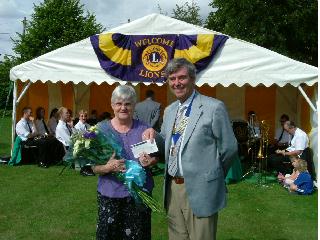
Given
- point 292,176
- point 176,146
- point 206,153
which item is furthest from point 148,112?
point 206,153

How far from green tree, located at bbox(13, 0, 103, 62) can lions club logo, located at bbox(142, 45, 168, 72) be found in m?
16.9

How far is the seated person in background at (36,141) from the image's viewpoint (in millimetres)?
9805

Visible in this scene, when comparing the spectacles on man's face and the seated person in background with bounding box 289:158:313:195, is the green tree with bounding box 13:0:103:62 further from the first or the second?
the spectacles on man's face

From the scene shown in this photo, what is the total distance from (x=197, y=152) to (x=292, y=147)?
5.89 meters

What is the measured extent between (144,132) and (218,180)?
0.59 meters

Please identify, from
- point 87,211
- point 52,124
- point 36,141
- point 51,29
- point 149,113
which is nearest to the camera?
point 87,211

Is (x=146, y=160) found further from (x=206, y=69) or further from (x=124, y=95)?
(x=206, y=69)

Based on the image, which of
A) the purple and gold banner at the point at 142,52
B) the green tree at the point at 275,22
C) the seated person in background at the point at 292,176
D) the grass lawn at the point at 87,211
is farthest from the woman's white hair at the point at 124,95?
the green tree at the point at 275,22

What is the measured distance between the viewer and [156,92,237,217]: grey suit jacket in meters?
2.94

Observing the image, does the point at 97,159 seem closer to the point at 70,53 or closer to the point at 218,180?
the point at 218,180

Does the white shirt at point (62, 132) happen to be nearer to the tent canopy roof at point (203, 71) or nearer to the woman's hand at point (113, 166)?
the tent canopy roof at point (203, 71)

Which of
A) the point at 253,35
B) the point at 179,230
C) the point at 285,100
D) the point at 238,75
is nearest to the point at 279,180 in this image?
the point at 238,75

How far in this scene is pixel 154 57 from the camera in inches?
350

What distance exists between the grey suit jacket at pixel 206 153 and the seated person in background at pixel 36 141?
23.8 ft
